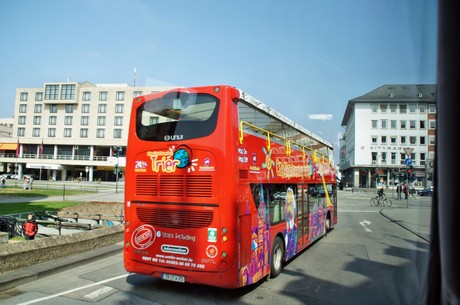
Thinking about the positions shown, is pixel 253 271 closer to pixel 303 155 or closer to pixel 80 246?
pixel 303 155

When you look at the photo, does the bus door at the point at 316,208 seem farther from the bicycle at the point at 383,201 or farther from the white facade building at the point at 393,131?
the white facade building at the point at 393,131

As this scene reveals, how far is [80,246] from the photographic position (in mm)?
8969

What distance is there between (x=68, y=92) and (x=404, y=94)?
86.8 m

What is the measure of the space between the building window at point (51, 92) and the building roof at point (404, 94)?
87317mm

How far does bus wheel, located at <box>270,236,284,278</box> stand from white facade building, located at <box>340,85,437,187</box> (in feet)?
12.1

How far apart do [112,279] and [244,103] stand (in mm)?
4505

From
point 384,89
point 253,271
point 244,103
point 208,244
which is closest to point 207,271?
point 208,244

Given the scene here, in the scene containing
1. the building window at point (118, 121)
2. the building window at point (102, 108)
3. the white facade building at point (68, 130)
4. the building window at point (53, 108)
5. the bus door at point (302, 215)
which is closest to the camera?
the bus door at point (302, 215)

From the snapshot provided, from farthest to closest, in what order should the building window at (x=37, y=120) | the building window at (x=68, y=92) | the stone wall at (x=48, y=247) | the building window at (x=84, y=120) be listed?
the building window at (x=37, y=120) < the building window at (x=68, y=92) < the building window at (x=84, y=120) < the stone wall at (x=48, y=247)

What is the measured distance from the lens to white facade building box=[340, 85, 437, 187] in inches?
70.9

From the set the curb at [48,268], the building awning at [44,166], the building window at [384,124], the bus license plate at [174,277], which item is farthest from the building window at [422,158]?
the building awning at [44,166]

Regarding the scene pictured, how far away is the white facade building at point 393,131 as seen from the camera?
180cm

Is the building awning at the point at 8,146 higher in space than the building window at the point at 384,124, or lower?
higher

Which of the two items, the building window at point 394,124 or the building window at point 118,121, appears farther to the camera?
the building window at point 118,121
